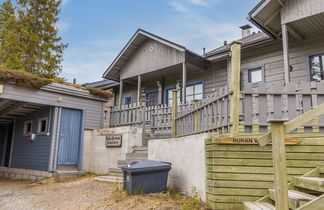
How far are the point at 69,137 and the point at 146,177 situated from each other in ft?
17.8

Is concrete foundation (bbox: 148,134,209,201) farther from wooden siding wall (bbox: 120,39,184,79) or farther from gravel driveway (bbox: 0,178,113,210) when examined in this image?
wooden siding wall (bbox: 120,39,184,79)

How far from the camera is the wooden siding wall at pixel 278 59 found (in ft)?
28.2

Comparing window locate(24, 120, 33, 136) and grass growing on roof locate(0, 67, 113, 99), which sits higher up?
grass growing on roof locate(0, 67, 113, 99)

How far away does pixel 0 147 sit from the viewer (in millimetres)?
12227

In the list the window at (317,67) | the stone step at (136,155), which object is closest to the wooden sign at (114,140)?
the stone step at (136,155)

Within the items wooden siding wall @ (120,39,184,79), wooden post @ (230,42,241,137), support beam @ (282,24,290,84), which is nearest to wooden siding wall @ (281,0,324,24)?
support beam @ (282,24,290,84)

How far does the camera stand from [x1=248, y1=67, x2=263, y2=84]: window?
9.97 m

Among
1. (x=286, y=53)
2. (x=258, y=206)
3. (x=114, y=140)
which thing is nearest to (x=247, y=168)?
(x=258, y=206)

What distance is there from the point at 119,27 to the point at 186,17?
6788 mm

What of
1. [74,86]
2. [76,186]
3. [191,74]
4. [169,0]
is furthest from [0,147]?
[169,0]

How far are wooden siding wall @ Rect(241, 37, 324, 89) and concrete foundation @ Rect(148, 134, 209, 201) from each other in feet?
17.7

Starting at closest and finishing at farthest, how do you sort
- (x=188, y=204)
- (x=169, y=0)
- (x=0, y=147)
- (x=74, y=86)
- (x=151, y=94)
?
(x=188, y=204) < (x=74, y=86) < (x=0, y=147) < (x=151, y=94) < (x=169, y=0)

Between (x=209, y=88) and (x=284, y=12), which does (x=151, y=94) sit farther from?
(x=284, y=12)

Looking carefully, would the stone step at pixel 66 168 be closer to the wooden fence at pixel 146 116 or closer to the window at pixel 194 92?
the wooden fence at pixel 146 116
